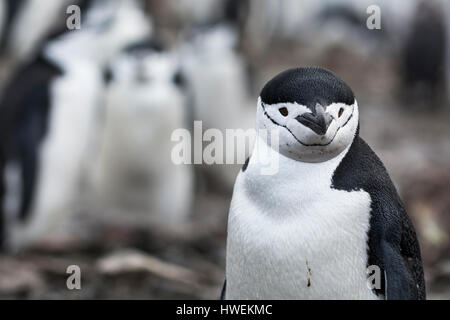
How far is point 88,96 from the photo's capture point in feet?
22.4

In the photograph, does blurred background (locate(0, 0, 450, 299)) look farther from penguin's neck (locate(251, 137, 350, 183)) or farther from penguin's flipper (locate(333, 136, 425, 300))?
penguin's neck (locate(251, 137, 350, 183))

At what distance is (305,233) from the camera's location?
9.41 feet

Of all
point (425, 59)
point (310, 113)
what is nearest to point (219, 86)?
point (425, 59)

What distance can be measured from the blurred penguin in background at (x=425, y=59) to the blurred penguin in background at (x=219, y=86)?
3507 millimetres

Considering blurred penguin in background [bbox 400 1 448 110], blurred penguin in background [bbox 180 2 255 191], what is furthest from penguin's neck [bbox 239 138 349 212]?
blurred penguin in background [bbox 400 1 448 110]

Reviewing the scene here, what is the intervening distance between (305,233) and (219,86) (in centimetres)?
615

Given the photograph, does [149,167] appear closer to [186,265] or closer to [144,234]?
[144,234]

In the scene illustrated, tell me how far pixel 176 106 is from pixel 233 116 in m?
1.67

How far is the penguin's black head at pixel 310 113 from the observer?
2.75m

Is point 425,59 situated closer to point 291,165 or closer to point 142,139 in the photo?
point 142,139

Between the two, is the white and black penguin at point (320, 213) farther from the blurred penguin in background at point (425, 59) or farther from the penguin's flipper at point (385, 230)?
the blurred penguin in background at point (425, 59)

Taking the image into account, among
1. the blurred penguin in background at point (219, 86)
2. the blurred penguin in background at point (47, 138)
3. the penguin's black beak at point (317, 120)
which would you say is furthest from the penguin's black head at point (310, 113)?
the blurred penguin in background at point (219, 86)

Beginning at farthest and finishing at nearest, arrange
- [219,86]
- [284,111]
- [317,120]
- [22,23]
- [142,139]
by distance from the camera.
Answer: [22,23], [219,86], [142,139], [284,111], [317,120]

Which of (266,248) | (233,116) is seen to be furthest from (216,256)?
(266,248)
